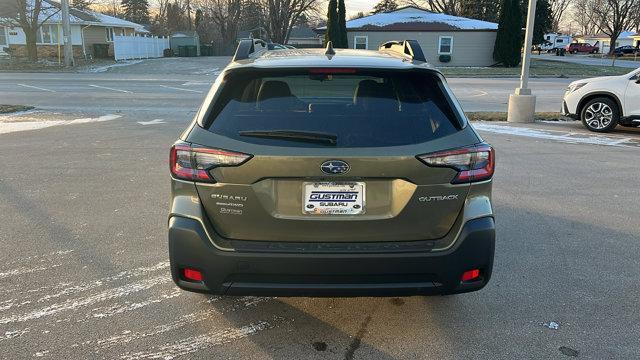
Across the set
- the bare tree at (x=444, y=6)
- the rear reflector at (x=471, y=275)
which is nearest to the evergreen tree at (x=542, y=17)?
the bare tree at (x=444, y=6)

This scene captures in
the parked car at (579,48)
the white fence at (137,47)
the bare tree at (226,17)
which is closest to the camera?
the white fence at (137,47)

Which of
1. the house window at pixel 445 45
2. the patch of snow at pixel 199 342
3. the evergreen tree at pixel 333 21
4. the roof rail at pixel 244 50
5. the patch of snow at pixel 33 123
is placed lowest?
the patch of snow at pixel 199 342

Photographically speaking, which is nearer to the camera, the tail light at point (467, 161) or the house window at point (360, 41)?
the tail light at point (467, 161)

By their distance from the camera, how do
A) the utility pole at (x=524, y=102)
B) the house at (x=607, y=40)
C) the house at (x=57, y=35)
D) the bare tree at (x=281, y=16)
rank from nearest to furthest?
1. the utility pole at (x=524, y=102)
2. the house at (x=57, y=35)
3. the bare tree at (x=281, y=16)
4. the house at (x=607, y=40)

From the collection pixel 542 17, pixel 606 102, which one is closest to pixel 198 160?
pixel 606 102

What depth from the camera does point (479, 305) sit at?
3.79 metres

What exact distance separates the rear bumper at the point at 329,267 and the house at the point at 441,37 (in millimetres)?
39244

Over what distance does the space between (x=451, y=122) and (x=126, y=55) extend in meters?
45.5

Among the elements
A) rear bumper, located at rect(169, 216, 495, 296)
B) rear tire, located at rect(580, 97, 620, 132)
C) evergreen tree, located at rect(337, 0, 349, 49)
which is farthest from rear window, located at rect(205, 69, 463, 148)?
evergreen tree, located at rect(337, 0, 349, 49)

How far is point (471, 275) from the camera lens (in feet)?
10.1

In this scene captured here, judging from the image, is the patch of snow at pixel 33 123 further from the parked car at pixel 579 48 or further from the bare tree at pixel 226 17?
the parked car at pixel 579 48

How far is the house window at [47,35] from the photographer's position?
148ft

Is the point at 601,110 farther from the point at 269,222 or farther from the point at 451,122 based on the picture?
the point at 269,222

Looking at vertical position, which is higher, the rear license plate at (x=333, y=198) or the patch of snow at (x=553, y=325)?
the rear license plate at (x=333, y=198)
